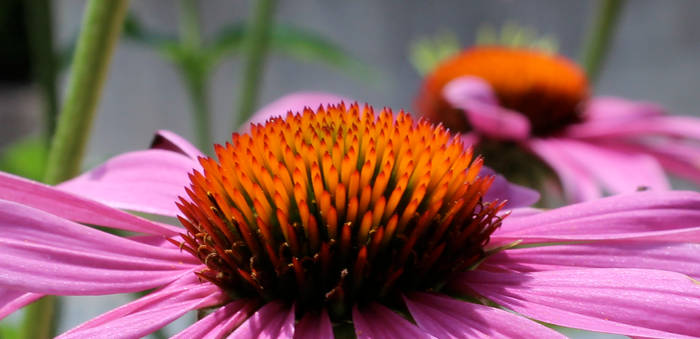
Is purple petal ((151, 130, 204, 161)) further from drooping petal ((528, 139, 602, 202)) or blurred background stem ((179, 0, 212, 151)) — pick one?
blurred background stem ((179, 0, 212, 151))

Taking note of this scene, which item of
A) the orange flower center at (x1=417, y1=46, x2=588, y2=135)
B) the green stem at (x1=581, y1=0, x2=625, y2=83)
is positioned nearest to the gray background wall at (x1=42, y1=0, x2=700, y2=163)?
the orange flower center at (x1=417, y1=46, x2=588, y2=135)

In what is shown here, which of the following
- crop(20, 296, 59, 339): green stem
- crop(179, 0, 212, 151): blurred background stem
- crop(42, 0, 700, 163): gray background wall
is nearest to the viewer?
crop(20, 296, 59, 339): green stem

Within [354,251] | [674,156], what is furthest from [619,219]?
[674,156]

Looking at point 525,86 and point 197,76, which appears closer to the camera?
point 525,86

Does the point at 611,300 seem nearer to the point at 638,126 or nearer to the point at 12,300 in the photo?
the point at 12,300

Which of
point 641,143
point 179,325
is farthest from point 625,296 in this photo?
point 179,325

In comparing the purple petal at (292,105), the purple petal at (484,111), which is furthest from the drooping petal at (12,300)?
the purple petal at (484,111)
